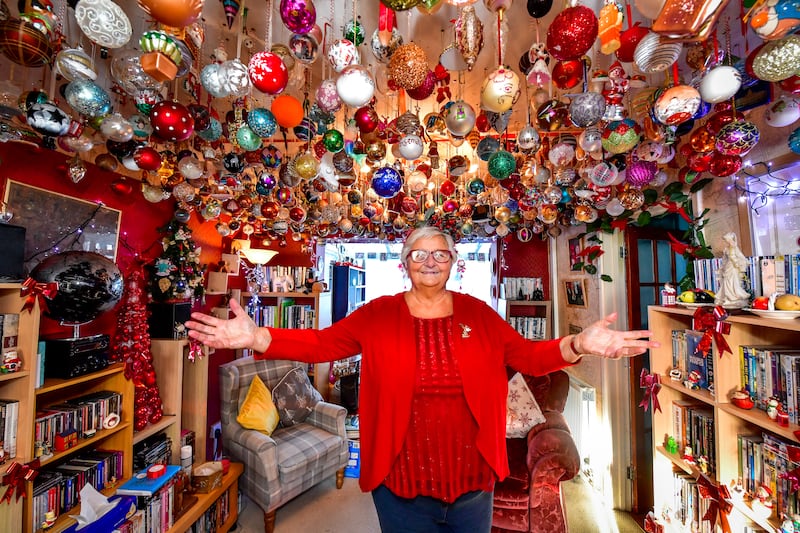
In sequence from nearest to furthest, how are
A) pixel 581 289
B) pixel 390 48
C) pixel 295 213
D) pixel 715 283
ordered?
pixel 390 48 → pixel 715 283 → pixel 295 213 → pixel 581 289

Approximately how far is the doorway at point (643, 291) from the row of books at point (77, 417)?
3694 mm

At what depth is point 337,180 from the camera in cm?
181

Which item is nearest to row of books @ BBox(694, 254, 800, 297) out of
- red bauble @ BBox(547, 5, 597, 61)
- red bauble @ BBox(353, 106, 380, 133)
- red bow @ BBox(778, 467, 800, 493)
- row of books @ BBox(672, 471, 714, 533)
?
red bow @ BBox(778, 467, 800, 493)

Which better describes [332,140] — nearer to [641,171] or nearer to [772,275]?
[641,171]

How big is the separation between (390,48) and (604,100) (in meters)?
0.70

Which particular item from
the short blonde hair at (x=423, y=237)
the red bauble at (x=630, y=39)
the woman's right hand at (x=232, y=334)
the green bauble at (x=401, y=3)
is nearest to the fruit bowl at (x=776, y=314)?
the red bauble at (x=630, y=39)

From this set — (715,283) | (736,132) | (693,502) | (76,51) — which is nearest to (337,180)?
(76,51)

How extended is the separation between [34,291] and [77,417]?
2.33ft

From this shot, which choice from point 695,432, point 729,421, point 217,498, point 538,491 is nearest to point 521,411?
point 538,491

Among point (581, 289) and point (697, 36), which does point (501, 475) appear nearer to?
point (697, 36)

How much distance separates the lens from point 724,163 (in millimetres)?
1293

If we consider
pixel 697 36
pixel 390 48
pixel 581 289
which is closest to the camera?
pixel 697 36

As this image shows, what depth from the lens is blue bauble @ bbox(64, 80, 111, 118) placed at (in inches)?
41.6

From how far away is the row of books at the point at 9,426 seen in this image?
1.41m
